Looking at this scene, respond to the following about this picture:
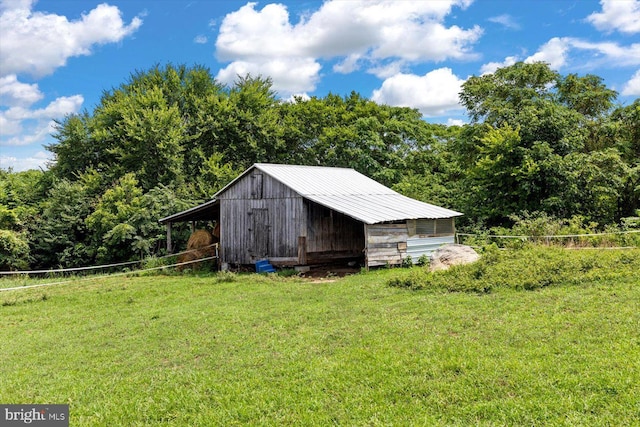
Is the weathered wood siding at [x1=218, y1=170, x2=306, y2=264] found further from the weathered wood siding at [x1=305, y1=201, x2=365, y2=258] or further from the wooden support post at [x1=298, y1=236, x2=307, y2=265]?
the weathered wood siding at [x1=305, y1=201, x2=365, y2=258]

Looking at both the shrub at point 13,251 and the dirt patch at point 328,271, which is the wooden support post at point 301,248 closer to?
the dirt patch at point 328,271

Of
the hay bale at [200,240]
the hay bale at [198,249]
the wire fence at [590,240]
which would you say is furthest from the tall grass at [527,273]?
the hay bale at [200,240]

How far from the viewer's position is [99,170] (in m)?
30.8

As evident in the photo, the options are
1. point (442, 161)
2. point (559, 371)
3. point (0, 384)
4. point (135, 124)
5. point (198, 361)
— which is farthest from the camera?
point (442, 161)

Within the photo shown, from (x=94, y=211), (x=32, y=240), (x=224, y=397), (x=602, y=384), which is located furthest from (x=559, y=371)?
(x=32, y=240)

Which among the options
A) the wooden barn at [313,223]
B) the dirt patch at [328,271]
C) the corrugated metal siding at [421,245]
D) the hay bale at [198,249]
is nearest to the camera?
the dirt patch at [328,271]

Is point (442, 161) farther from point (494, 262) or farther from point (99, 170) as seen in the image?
point (99, 170)

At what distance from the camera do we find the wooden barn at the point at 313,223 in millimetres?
16656

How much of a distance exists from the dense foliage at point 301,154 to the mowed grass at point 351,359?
39.4ft

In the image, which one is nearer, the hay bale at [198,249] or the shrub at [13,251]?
the hay bale at [198,249]

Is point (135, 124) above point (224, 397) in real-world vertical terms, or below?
above

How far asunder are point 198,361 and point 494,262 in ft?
27.9

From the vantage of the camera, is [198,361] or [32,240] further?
[32,240]

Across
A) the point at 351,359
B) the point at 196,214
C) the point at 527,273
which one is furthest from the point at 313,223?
the point at 351,359
